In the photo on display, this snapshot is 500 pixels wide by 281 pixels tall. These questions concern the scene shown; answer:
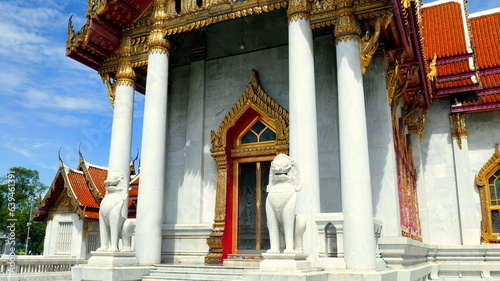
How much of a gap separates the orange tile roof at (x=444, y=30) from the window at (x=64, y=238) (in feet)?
48.4

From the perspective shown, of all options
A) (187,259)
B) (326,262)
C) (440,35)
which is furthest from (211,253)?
(440,35)

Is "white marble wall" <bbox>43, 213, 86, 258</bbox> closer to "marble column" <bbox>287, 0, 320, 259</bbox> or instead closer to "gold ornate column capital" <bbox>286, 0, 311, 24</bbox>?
"marble column" <bbox>287, 0, 320, 259</bbox>

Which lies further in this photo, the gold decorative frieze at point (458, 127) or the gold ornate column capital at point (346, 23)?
the gold decorative frieze at point (458, 127)

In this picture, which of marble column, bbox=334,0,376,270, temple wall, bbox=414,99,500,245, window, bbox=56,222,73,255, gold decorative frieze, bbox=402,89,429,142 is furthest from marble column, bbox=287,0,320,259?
window, bbox=56,222,73,255

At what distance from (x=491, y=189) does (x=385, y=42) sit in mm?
6175

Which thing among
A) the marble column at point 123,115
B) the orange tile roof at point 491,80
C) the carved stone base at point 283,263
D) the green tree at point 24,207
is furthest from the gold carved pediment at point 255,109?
the green tree at point 24,207

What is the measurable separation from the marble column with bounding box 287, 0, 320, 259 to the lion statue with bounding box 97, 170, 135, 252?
3.07 metres

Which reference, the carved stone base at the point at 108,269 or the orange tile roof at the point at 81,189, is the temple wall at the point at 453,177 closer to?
the carved stone base at the point at 108,269

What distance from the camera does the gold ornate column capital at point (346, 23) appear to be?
8.65 meters

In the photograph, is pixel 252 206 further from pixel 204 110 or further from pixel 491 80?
pixel 491 80

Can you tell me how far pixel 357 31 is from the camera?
872 centimetres

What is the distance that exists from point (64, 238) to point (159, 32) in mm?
11384

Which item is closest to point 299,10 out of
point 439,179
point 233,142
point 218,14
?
point 218,14

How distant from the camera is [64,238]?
18531 mm
